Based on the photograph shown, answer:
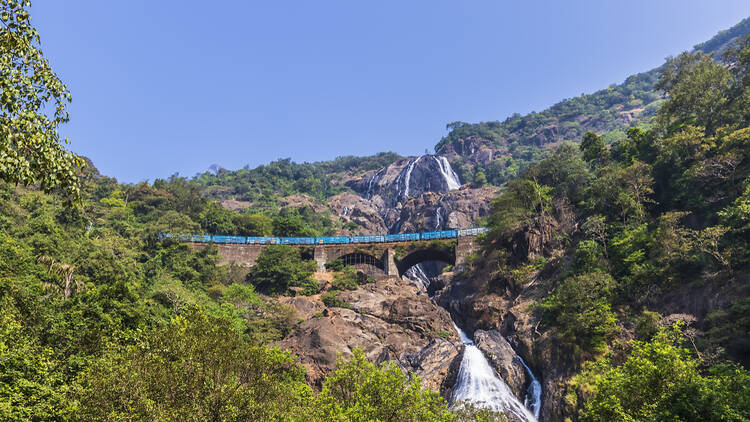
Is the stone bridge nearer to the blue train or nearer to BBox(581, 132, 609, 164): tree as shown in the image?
the blue train

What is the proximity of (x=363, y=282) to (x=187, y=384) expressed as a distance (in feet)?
158

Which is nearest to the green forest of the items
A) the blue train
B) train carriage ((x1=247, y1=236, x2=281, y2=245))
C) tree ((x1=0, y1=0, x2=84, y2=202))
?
tree ((x1=0, y1=0, x2=84, y2=202))

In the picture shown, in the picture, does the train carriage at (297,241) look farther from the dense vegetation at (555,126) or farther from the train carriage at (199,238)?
the dense vegetation at (555,126)

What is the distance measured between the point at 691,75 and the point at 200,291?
65.9 meters

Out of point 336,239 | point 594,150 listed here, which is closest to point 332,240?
point 336,239

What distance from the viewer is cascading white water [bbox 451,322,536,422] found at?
3225cm

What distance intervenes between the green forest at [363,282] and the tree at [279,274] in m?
0.32

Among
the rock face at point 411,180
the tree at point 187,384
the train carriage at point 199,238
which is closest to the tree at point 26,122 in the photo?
the tree at point 187,384

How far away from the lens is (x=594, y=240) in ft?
131

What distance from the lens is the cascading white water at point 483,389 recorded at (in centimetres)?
3225

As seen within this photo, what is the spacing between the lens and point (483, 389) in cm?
3422

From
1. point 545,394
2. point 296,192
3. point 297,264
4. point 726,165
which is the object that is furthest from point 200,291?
point 296,192

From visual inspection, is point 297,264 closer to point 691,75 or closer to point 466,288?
point 466,288

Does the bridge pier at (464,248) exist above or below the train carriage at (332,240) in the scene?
below
